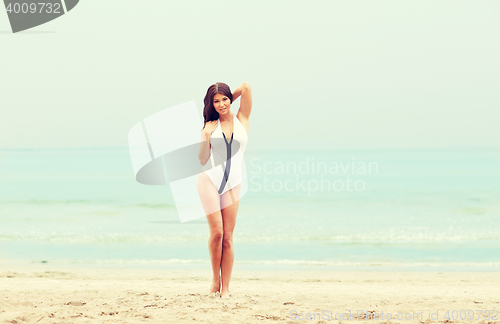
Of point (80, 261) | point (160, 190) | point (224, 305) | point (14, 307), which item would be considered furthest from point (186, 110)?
point (160, 190)

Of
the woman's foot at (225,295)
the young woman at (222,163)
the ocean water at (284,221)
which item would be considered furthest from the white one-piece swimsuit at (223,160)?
the ocean water at (284,221)

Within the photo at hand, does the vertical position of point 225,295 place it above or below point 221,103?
below

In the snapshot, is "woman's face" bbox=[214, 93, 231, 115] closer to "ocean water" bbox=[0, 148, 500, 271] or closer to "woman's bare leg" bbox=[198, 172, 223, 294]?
"woman's bare leg" bbox=[198, 172, 223, 294]

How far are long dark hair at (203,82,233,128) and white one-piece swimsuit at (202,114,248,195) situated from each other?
0.47 feet

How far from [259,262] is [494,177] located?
21.9 meters

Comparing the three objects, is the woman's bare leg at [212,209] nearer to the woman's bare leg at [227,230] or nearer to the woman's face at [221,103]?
the woman's bare leg at [227,230]

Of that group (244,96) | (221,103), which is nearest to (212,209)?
(221,103)

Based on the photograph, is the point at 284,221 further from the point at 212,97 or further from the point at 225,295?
the point at 212,97

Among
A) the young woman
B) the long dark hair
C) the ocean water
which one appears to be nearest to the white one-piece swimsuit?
the young woman

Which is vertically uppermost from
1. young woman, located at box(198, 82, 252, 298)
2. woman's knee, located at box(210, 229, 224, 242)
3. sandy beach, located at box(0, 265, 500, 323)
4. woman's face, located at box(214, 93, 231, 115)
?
woman's face, located at box(214, 93, 231, 115)

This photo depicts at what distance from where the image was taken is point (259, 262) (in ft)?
29.2

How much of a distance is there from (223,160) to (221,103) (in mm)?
615

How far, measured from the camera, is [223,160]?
487 centimetres

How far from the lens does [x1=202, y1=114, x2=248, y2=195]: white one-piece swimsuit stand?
15.9 ft
